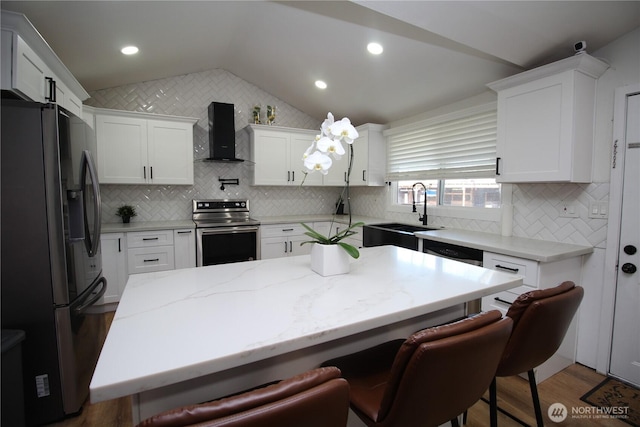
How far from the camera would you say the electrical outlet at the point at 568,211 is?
237 cm

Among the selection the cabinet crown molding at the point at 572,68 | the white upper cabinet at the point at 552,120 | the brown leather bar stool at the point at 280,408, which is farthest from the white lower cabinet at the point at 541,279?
the brown leather bar stool at the point at 280,408

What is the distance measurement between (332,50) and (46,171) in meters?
2.59

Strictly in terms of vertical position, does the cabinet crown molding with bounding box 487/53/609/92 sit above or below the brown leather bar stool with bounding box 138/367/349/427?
above

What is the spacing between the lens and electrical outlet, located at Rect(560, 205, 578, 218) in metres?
2.37

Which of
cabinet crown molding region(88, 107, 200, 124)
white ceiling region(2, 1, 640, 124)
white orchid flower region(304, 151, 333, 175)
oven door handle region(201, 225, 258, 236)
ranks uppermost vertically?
white ceiling region(2, 1, 640, 124)

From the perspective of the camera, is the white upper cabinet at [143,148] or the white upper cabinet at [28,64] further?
the white upper cabinet at [143,148]

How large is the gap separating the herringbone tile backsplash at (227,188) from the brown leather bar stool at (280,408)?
2633 millimetres

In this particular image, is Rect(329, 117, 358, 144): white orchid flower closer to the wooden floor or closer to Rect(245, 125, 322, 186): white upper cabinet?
the wooden floor

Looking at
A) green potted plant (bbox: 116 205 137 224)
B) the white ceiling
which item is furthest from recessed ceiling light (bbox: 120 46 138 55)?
green potted plant (bbox: 116 205 137 224)

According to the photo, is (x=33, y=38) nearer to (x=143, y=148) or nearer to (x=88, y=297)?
(x=88, y=297)

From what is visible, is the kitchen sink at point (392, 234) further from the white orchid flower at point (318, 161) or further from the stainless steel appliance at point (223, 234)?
the white orchid flower at point (318, 161)

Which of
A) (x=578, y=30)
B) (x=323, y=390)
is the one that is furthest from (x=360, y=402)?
(x=578, y=30)

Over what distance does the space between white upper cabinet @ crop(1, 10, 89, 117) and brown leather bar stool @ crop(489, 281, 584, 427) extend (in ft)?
8.61

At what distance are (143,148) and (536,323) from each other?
388cm
